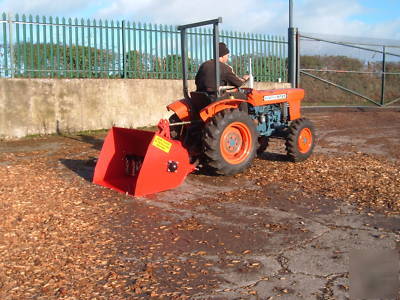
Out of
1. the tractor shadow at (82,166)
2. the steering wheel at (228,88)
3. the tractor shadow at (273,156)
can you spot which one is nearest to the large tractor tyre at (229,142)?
the steering wheel at (228,88)

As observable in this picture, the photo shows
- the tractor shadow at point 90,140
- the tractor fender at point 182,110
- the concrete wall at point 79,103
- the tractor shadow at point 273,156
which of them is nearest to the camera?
the tractor fender at point 182,110

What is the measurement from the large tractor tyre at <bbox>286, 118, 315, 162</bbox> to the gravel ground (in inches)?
6.7

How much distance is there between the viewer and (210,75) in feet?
22.9

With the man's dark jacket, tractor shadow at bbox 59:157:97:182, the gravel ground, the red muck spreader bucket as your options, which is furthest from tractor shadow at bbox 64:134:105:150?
the man's dark jacket

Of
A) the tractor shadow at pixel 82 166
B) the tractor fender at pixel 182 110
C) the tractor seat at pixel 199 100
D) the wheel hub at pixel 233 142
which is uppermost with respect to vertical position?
the tractor seat at pixel 199 100

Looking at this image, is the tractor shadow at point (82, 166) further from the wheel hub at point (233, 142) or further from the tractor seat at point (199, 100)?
the wheel hub at point (233, 142)

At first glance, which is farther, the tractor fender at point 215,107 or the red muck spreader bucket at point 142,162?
the tractor fender at point 215,107

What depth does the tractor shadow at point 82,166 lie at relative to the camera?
7.25 m

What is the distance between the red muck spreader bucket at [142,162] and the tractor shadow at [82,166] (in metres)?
0.44

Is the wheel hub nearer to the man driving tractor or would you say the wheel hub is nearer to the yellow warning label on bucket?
the man driving tractor

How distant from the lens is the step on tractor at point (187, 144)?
618 cm

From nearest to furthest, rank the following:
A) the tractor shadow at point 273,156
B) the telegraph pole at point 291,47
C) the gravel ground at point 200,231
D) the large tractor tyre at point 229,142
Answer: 1. the gravel ground at point 200,231
2. the large tractor tyre at point 229,142
3. the tractor shadow at point 273,156
4. the telegraph pole at point 291,47

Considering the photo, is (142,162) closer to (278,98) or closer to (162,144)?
(162,144)

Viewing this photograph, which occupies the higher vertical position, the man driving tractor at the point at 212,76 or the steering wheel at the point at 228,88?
the man driving tractor at the point at 212,76
